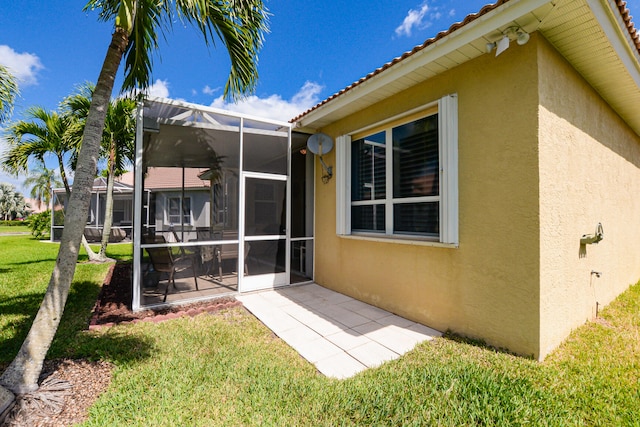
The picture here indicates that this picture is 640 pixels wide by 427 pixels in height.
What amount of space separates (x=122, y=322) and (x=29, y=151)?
33.2 feet

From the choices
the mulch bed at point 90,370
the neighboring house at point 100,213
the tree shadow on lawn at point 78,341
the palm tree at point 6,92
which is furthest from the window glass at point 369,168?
the neighboring house at point 100,213

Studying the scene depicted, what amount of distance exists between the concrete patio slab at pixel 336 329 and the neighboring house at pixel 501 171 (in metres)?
0.45

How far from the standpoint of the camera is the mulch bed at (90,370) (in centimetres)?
253

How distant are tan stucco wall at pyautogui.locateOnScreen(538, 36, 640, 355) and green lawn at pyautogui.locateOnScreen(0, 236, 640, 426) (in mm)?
586

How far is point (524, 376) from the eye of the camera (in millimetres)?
3135

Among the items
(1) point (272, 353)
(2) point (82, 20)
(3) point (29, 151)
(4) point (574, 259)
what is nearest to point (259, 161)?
(2) point (82, 20)

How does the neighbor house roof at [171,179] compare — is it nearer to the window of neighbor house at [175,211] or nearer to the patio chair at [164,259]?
the window of neighbor house at [175,211]

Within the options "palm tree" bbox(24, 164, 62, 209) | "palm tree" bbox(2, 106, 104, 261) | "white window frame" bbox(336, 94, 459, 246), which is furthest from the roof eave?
"palm tree" bbox(24, 164, 62, 209)

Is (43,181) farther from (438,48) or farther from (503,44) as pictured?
(503,44)

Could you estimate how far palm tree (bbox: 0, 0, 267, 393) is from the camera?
2.92 metres

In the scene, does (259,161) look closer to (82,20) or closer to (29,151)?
(82,20)

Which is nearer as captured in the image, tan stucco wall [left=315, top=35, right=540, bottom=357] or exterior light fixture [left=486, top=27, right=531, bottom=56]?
exterior light fixture [left=486, top=27, right=531, bottom=56]

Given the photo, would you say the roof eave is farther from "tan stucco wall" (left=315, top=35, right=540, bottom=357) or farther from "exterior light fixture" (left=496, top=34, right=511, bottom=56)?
"tan stucco wall" (left=315, top=35, right=540, bottom=357)

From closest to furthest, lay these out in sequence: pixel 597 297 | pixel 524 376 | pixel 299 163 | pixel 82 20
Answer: pixel 524 376 → pixel 82 20 → pixel 597 297 → pixel 299 163
